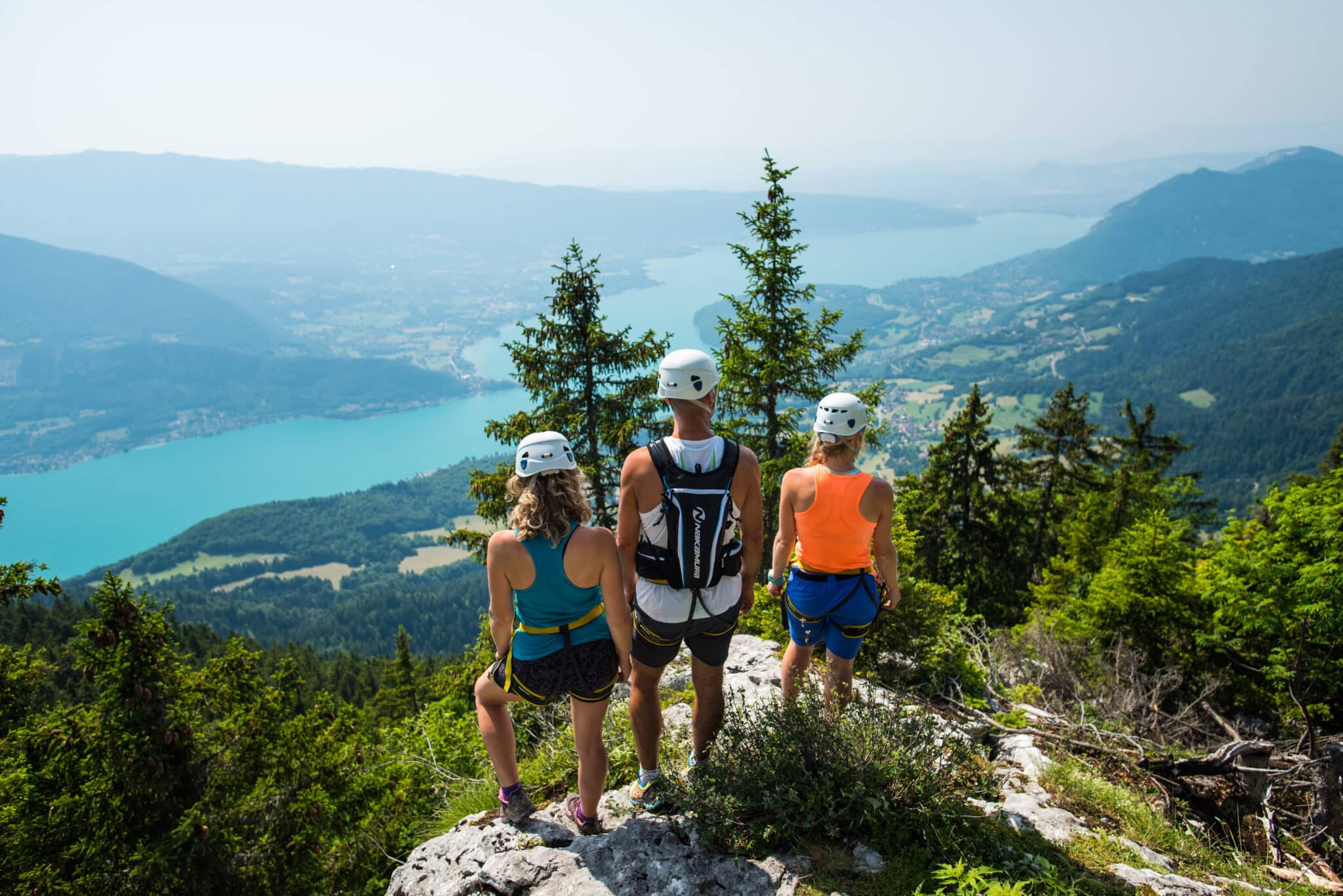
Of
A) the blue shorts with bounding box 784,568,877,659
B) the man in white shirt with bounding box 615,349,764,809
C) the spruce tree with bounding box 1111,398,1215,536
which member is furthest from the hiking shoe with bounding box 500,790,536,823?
the spruce tree with bounding box 1111,398,1215,536

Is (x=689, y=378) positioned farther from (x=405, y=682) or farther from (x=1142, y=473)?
(x=405, y=682)

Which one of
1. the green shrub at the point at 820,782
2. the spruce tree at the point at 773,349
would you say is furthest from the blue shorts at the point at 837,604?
the spruce tree at the point at 773,349

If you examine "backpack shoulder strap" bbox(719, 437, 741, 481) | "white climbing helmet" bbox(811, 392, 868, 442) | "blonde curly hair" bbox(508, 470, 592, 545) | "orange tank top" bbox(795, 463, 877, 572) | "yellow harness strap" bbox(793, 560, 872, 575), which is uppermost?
"white climbing helmet" bbox(811, 392, 868, 442)

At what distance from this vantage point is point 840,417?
4.10m

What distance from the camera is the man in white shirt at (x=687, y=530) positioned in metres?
3.55

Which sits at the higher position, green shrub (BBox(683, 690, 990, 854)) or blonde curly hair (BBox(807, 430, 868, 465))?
blonde curly hair (BBox(807, 430, 868, 465))

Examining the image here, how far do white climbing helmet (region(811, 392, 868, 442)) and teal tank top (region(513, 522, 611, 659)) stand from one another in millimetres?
1664

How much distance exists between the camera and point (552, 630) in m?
3.55

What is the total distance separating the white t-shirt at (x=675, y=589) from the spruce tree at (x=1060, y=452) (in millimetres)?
19610

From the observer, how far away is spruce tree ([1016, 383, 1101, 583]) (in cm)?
2114

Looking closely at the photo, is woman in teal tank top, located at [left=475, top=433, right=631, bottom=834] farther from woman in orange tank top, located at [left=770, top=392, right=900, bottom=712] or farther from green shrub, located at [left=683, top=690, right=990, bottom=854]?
woman in orange tank top, located at [left=770, top=392, right=900, bottom=712]

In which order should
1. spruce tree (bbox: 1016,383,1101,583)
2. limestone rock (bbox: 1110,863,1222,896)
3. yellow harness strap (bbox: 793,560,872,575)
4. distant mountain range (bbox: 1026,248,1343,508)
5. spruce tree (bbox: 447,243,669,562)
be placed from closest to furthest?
limestone rock (bbox: 1110,863,1222,896)
yellow harness strap (bbox: 793,560,872,575)
spruce tree (bbox: 447,243,669,562)
spruce tree (bbox: 1016,383,1101,583)
distant mountain range (bbox: 1026,248,1343,508)

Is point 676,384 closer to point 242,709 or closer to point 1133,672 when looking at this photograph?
point 1133,672

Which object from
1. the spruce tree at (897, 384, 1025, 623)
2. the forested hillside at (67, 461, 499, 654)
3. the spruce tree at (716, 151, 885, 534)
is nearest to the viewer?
the spruce tree at (716, 151, 885, 534)
